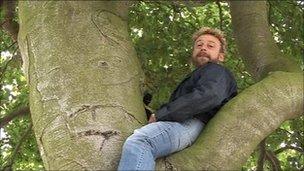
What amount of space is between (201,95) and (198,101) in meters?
0.04

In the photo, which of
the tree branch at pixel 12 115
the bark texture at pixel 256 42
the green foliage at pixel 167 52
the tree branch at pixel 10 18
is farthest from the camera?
the green foliage at pixel 167 52

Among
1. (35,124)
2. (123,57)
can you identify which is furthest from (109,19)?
(35,124)

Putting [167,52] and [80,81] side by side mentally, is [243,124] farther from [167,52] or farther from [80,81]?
[167,52]

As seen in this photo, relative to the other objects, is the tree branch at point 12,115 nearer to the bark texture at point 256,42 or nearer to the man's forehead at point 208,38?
the bark texture at point 256,42

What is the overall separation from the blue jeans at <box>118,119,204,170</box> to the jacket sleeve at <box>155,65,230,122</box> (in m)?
0.06

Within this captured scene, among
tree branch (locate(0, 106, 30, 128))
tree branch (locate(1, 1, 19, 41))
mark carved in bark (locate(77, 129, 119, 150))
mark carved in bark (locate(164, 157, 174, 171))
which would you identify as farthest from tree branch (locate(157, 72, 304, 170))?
tree branch (locate(0, 106, 30, 128))

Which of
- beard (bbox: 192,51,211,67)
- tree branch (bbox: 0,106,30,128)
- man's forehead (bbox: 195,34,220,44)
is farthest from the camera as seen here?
tree branch (bbox: 0,106,30,128)

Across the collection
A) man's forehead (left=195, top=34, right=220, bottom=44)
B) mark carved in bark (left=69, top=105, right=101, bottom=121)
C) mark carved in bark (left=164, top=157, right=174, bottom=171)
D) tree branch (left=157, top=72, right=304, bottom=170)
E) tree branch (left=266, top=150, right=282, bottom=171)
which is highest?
man's forehead (left=195, top=34, right=220, bottom=44)

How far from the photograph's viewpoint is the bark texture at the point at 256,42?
3.78m

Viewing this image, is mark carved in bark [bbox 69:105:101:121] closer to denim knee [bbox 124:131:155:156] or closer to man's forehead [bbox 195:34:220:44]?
denim knee [bbox 124:131:155:156]

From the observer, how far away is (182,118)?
9.17ft

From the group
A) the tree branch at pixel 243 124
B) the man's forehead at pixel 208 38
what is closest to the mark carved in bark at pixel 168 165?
→ the tree branch at pixel 243 124

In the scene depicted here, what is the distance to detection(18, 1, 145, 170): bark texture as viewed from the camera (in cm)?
265

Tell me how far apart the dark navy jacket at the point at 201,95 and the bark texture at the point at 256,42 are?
76 cm
